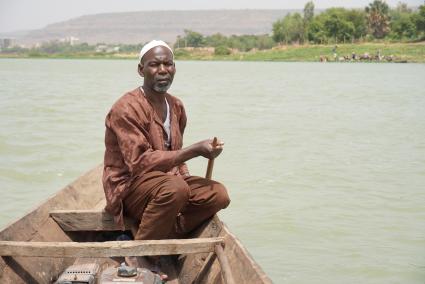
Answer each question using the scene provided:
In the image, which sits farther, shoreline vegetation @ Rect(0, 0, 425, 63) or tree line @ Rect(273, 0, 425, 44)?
tree line @ Rect(273, 0, 425, 44)

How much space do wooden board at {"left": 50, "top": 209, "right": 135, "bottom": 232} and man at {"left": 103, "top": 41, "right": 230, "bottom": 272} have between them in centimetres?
12

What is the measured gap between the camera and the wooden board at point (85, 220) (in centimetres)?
375

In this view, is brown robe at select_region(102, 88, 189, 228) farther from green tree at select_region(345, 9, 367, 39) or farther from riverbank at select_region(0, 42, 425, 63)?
green tree at select_region(345, 9, 367, 39)

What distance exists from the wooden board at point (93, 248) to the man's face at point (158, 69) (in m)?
0.88

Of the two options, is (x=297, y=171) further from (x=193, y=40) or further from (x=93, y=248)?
(x=193, y=40)

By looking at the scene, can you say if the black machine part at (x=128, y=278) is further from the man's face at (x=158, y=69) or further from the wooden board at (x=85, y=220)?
the man's face at (x=158, y=69)

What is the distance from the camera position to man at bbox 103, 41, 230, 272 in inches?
130

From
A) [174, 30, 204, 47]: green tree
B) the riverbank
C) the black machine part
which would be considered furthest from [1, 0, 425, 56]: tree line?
the black machine part

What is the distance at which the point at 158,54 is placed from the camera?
3488mm

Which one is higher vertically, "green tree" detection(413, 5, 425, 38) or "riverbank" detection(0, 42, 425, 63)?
"green tree" detection(413, 5, 425, 38)

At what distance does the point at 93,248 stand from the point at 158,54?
1.12 m

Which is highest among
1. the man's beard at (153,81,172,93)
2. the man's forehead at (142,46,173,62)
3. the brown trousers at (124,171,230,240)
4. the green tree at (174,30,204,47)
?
the man's forehead at (142,46,173,62)

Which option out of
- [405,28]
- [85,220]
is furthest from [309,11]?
[85,220]

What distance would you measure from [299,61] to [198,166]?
189 ft
